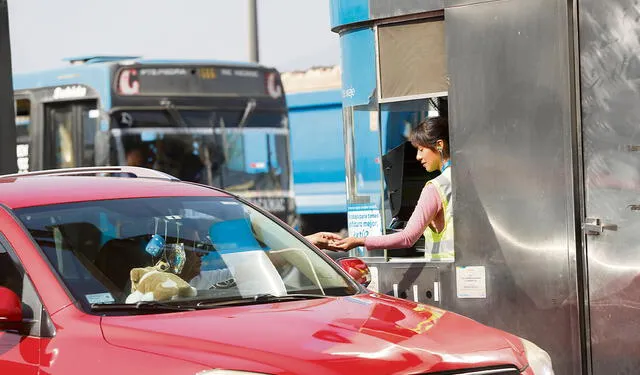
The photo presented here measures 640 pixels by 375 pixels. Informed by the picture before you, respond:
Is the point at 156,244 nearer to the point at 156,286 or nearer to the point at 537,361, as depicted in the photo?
the point at 156,286

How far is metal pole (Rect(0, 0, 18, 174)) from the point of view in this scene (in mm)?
9516

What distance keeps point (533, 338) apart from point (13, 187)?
305 cm

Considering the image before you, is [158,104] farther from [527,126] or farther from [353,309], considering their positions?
[353,309]

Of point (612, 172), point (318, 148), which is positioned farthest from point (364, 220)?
point (318, 148)

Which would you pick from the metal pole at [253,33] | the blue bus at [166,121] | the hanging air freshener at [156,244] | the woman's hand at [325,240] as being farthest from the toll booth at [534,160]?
the metal pole at [253,33]

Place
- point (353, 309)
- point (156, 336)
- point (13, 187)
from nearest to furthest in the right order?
point (156, 336) < point (353, 309) < point (13, 187)

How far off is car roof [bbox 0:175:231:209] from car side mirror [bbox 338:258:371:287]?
64 centimetres

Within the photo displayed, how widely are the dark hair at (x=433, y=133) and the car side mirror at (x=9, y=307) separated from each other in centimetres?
346

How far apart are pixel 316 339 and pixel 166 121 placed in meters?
12.2

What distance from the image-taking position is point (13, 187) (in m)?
5.52

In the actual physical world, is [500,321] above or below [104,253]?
below

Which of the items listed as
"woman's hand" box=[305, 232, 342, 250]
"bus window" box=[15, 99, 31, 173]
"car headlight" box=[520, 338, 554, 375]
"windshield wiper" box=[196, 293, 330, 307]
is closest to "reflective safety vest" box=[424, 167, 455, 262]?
"woman's hand" box=[305, 232, 342, 250]

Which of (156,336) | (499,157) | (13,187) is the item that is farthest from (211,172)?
(156,336)

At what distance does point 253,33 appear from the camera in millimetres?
21547
